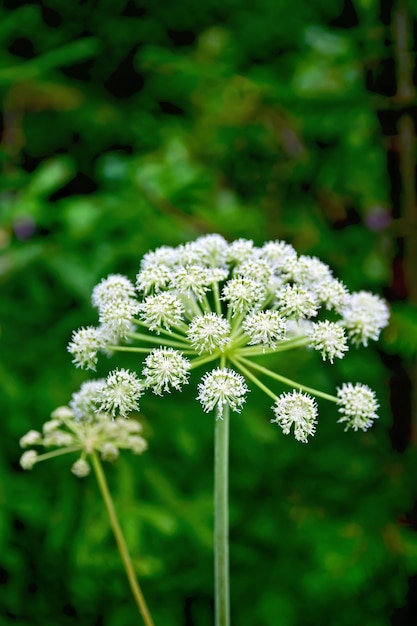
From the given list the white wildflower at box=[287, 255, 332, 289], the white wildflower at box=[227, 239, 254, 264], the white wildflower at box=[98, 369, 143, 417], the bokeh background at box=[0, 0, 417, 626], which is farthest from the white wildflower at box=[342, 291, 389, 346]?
the bokeh background at box=[0, 0, 417, 626]

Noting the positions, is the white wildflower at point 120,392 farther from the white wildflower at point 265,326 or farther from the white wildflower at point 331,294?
the white wildflower at point 331,294

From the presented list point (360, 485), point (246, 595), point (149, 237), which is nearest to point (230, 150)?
point (149, 237)

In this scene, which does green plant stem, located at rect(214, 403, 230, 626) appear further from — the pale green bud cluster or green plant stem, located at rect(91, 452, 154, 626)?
the pale green bud cluster

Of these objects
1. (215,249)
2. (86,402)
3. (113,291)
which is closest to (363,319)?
(215,249)

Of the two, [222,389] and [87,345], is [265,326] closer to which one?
[222,389]

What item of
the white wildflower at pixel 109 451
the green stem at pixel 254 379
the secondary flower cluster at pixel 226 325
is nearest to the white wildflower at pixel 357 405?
the secondary flower cluster at pixel 226 325

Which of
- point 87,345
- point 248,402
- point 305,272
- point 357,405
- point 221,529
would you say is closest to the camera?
point 221,529

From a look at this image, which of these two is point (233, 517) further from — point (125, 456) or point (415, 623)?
point (415, 623)
